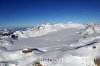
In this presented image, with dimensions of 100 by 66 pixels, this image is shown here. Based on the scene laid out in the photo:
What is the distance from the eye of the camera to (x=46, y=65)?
4228 cm

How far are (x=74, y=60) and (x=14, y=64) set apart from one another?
56.5ft

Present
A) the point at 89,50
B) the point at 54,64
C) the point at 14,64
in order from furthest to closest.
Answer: the point at 89,50 → the point at 14,64 → the point at 54,64

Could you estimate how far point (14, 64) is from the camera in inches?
1783

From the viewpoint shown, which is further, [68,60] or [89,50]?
[89,50]

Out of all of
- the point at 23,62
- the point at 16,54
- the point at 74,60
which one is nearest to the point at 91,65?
the point at 74,60

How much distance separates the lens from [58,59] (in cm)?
4550

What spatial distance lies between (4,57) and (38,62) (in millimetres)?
20328

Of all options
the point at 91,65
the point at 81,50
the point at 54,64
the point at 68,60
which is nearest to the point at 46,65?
the point at 54,64

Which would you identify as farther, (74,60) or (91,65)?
(74,60)

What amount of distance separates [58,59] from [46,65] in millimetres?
4767

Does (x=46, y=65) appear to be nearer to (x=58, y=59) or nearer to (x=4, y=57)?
(x=58, y=59)

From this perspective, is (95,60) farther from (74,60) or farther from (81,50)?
(81,50)

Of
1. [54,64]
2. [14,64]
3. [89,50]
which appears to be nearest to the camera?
[54,64]

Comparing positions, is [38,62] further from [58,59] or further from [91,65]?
[91,65]
